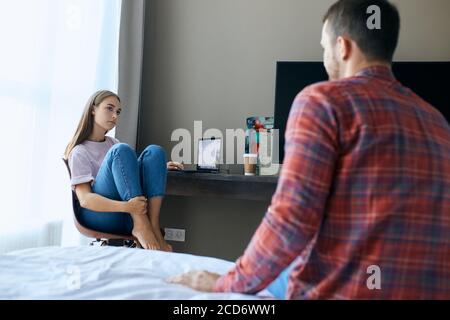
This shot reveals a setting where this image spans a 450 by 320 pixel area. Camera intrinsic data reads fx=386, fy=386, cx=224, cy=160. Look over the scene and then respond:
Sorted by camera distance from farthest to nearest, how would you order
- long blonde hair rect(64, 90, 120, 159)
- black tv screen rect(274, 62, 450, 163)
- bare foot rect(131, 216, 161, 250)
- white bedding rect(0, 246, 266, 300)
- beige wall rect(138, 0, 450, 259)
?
beige wall rect(138, 0, 450, 259) < black tv screen rect(274, 62, 450, 163) < long blonde hair rect(64, 90, 120, 159) < bare foot rect(131, 216, 161, 250) < white bedding rect(0, 246, 266, 300)

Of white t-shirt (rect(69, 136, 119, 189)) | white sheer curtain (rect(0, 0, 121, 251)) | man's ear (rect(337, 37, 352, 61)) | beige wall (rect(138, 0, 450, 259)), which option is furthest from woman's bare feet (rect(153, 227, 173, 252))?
man's ear (rect(337, 37, 352, 61))

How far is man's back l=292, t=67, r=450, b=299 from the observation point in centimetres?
63

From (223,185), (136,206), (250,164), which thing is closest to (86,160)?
(136,206)

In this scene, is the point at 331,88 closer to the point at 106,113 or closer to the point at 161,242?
the point at 161,242

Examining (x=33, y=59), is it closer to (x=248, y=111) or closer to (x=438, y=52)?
(x=248, y=111)

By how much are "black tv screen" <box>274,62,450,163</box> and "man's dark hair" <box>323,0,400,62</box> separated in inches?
57.6

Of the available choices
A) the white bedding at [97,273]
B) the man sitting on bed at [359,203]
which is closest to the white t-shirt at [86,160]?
the white bedding at [97,273]

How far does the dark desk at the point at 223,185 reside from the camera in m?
2.04

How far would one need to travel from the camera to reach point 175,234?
2.66 metres

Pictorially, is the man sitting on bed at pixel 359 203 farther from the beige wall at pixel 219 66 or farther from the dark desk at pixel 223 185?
the beige wall at pixel 219 66

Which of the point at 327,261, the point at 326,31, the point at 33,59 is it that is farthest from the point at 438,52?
the point at 33,59

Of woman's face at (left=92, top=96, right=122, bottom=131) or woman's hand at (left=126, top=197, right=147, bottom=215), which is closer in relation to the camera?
woman's hand at (left=126, top=197, right=147, bottom=215)

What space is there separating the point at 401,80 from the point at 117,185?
162 centimetres

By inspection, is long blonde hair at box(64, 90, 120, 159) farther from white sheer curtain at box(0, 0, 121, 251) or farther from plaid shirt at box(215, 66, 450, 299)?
plaid shirt at box(215, 66, 450, 299)
